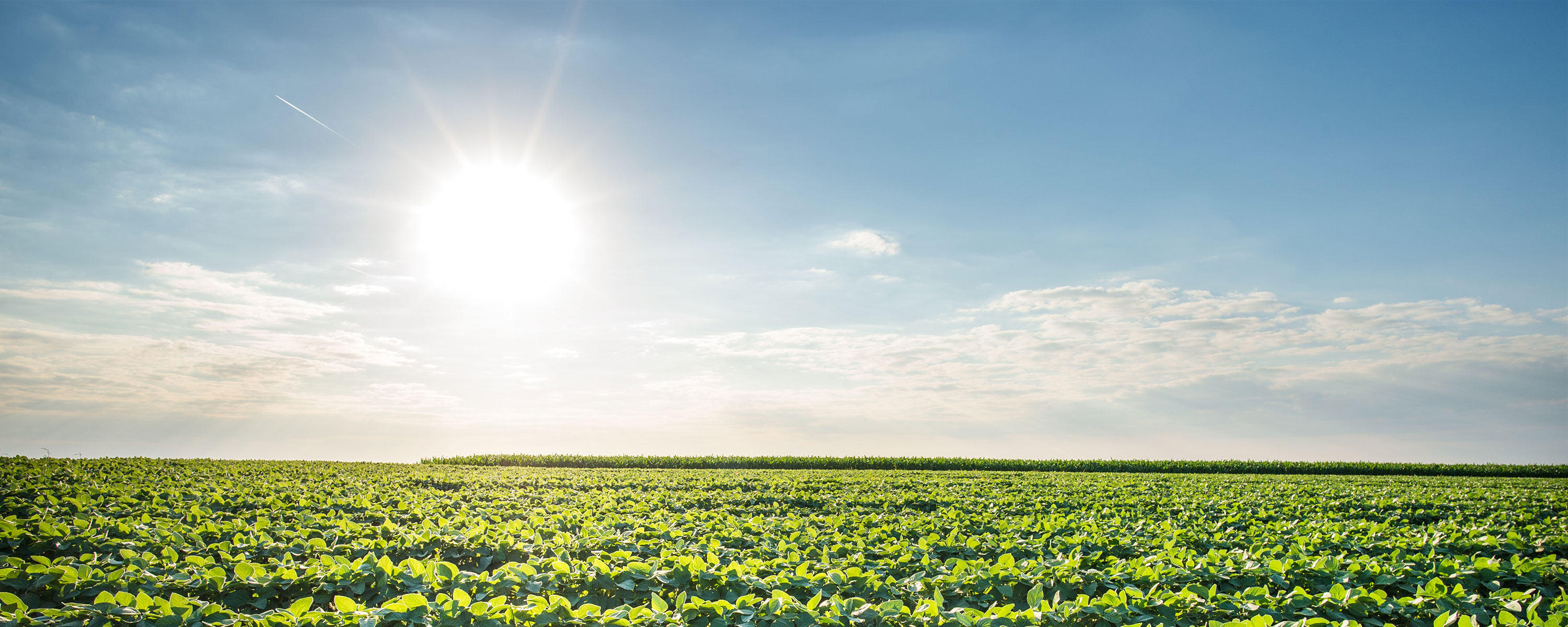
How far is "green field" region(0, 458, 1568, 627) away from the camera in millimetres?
4133

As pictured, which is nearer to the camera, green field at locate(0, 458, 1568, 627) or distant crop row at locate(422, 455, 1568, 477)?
green field at locate(0, 458, 1568, 627)

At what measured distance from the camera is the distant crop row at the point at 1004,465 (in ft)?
104

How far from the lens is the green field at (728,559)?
413 centimetres

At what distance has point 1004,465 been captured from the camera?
3200 centimetres

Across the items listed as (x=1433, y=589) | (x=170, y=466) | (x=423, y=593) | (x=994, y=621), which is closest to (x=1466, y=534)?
(x=1433, y=589)

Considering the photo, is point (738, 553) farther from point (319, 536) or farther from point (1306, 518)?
point (1306, 518)

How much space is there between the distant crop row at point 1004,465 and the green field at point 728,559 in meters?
19.7

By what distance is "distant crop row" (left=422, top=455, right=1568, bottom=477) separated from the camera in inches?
1244

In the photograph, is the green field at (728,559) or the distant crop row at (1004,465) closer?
the green field at (728,559)

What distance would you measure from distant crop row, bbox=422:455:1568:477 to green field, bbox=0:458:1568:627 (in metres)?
19.7

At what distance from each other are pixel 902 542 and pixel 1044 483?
33.8ft

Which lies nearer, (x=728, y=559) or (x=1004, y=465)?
(x=728, y=559)

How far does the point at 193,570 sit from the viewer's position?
491 centimetres

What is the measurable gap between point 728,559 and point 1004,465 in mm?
28324
